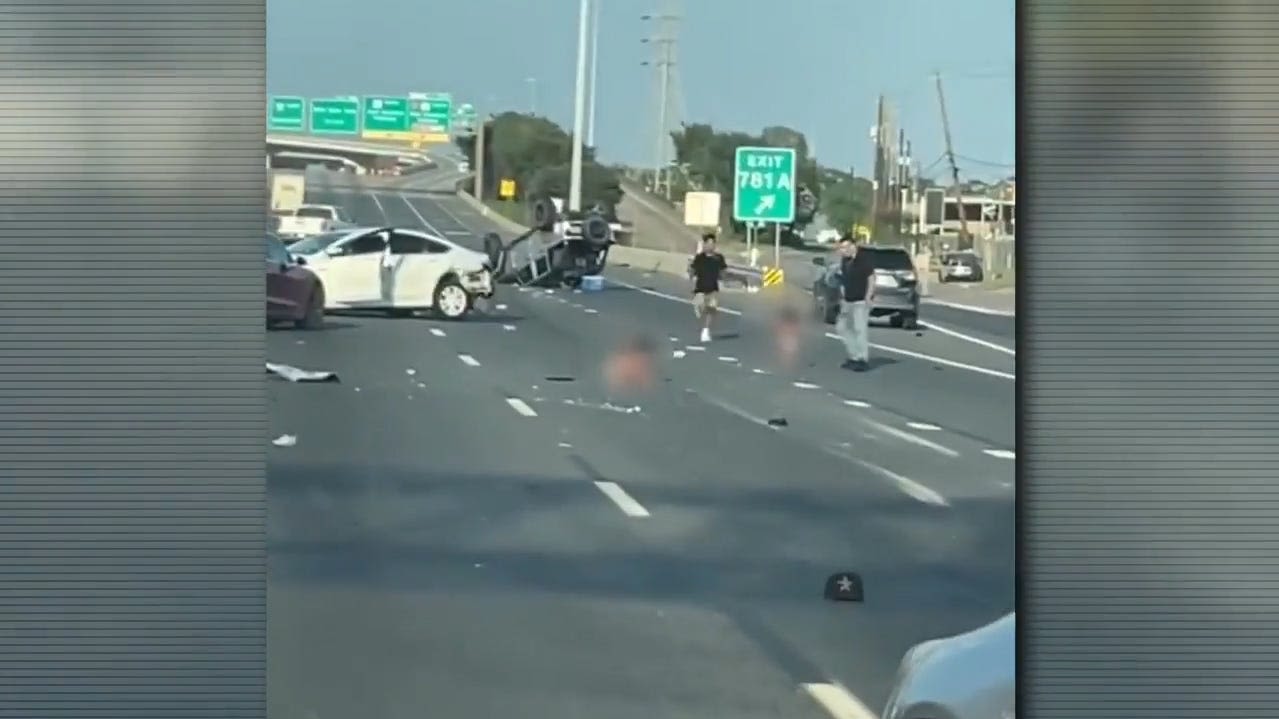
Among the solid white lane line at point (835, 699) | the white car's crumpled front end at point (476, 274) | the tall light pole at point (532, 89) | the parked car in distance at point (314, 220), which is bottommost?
the solid white lane line at point (835, 699)

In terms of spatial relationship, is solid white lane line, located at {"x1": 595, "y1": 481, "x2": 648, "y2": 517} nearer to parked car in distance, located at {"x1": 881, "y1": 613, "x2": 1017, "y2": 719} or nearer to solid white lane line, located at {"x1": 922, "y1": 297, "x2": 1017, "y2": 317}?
parked car in distance, located at {"x1": 881, "y1": 613, "x2": 1017, "y2": 719}

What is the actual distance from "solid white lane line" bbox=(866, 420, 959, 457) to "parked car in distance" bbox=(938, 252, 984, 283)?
383 millimetres

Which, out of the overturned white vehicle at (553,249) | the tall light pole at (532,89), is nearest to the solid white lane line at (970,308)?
the overturned white vehicle at (553,249)

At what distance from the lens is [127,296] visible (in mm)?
4430

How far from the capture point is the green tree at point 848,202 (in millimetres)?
4445

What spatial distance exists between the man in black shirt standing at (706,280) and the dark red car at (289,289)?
2.94ft

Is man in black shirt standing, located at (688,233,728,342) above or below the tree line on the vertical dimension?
below

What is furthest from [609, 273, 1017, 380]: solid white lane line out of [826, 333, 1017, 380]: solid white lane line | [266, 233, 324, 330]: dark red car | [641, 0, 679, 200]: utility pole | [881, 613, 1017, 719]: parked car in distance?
[266, 233, 324, 330]: dark red car

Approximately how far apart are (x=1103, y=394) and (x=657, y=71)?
4.49 feet

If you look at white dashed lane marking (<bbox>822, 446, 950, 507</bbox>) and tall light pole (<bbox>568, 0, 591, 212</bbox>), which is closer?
tall light pole (<bbox>568, 0, 591, 212</bbox>)

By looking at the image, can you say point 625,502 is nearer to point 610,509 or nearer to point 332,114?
point 610,509

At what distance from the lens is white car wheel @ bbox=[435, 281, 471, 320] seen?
4.50 metres

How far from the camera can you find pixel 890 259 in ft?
14.8

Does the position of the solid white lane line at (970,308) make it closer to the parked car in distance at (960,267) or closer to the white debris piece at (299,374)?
the parked car in distance at (960,267)
